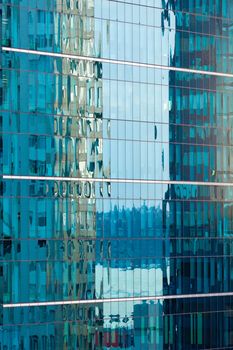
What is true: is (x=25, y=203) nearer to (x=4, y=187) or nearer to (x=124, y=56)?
(x=4, y=187)

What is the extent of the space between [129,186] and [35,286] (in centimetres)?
828

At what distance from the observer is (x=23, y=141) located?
178 ft

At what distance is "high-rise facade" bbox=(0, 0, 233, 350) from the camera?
54.2 m

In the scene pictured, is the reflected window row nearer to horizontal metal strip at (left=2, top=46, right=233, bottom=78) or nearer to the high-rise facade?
the high-rise facade

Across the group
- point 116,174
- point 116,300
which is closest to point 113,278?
point 116,300

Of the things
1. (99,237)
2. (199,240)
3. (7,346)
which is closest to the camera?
(7,346)

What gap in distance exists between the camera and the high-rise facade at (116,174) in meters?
54.2

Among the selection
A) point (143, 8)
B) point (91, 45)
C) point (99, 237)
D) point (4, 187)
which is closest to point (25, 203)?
point (4, 187)

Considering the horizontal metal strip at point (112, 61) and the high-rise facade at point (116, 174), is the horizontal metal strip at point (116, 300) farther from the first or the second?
the horizontal metal strip at point (112, 61)

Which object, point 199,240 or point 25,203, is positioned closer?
point 25,203

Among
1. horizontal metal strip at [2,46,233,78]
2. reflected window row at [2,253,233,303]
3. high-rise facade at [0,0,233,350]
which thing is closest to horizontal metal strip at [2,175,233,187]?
high-rise facade at [0,0,233,350]

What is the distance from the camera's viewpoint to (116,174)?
Answer: 57.8 meters

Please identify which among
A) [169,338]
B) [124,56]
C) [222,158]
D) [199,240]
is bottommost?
[169,338]

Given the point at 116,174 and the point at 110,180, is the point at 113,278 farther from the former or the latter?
the point at 116,174
